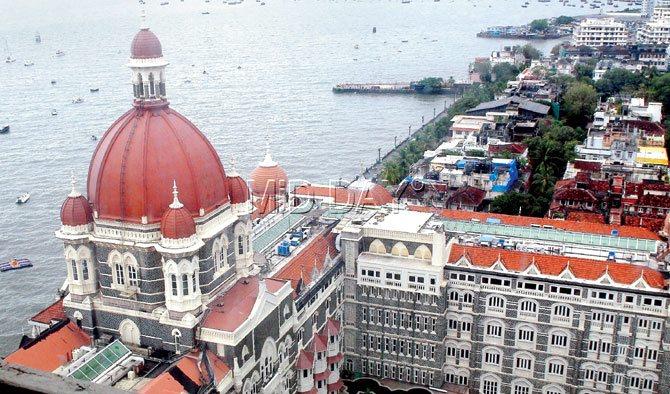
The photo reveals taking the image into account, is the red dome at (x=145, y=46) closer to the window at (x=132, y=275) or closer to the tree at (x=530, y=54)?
the window at (x=132, y=275)

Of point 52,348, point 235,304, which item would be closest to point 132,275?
point 52,348

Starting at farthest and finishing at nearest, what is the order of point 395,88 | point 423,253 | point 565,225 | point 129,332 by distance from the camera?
1. point 395,88
2. point 565,225
3. point 423,253
4. point 129,332

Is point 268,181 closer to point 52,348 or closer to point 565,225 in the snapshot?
point 565,225

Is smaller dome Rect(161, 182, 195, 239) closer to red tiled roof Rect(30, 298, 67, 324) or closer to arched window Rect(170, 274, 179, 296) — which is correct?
arched window Rect(170, 274, 179, 296)

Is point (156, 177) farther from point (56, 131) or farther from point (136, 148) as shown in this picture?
point (56, 131)

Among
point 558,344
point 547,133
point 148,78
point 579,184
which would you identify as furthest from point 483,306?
point 547,133

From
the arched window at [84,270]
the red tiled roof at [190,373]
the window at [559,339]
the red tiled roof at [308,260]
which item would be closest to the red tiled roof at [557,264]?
the window at [559,339]
